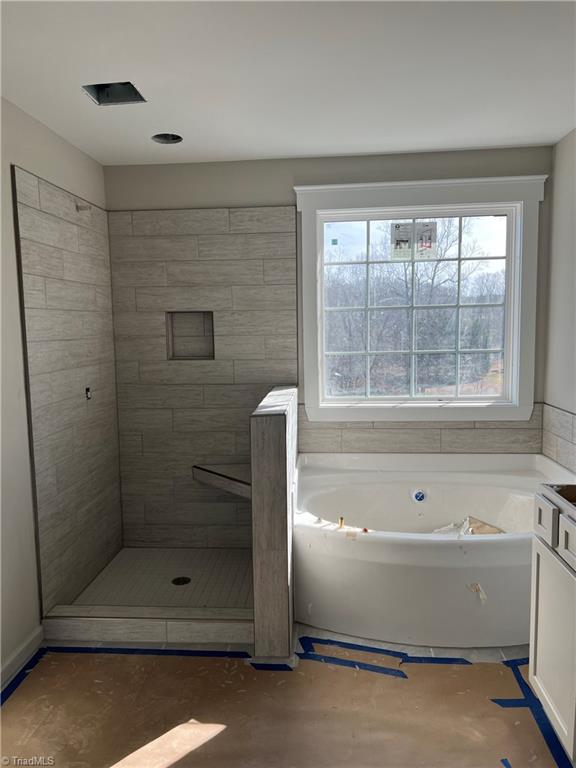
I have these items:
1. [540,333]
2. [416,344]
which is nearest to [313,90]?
[416,344]

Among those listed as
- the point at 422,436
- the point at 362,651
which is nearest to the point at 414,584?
the point at 362,651

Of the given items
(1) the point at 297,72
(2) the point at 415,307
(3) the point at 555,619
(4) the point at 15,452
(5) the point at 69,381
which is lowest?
(3) the point at 555,619

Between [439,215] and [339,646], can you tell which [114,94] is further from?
[339,646]

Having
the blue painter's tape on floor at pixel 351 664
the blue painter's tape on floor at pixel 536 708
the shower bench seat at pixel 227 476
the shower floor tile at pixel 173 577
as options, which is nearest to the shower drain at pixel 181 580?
the shower floor tile at pixel 173 577

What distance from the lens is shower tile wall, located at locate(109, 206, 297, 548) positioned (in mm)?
3369

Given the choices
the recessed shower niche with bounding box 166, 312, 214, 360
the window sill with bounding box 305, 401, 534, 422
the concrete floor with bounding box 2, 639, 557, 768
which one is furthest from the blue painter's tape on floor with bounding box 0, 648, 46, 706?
the window sill with bounding box 305, 401, 534, 422

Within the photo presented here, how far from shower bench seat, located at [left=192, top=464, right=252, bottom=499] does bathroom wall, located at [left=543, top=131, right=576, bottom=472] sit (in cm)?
180

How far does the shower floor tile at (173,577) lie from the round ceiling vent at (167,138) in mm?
2482

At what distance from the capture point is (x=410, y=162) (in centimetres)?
321

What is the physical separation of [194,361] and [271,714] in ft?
6.78

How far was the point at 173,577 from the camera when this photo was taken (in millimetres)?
3184

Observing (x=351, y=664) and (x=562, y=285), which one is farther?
(x=562, y=285)

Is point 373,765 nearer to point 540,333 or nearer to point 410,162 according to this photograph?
point 540,333

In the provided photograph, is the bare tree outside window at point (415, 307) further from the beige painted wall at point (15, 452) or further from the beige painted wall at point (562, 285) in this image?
the beige painted wall at point (15, 452)
